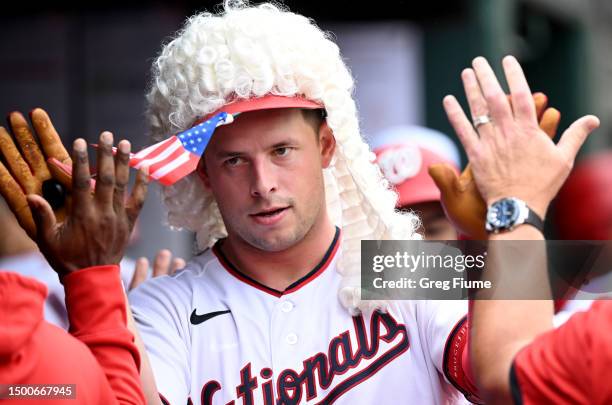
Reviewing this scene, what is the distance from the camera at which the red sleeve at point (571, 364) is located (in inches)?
82.0

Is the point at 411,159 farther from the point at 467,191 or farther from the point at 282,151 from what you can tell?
the point at 467,191

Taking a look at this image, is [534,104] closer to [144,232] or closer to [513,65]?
[513,65]

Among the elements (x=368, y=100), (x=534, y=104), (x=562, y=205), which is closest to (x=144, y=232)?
(x=368, y=100)

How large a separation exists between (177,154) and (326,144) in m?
0.64

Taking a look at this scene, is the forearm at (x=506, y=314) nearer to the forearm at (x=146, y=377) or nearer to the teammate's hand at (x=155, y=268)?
the forearm at (x=146, y=377)

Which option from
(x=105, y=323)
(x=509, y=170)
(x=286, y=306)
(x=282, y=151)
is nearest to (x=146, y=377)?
(x=105, y=323)

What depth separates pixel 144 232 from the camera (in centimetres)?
667

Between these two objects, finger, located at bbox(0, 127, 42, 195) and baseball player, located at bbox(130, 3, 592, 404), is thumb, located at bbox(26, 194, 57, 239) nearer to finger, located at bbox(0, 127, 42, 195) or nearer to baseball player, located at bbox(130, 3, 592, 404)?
finger, located at bbox(0, 127, 42, 195)

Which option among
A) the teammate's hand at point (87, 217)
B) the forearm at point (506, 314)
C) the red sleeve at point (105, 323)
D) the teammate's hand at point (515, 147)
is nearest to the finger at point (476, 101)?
Result: the teammate's hand at point (515, 147)

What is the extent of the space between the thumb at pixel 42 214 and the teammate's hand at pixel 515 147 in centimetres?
93

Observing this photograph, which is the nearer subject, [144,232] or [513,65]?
[513,65]

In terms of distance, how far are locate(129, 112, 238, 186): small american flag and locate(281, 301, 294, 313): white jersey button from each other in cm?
52

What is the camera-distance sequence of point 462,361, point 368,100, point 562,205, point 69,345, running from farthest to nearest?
point 368,100
point 562,205
point 462,361
point 69,345

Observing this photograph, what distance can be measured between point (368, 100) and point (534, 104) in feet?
17.4
